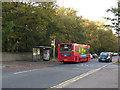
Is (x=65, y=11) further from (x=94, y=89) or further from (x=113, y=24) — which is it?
(x=94, y=89)

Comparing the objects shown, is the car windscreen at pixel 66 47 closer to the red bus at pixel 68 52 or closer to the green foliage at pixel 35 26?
the red bus at pixel 68 52

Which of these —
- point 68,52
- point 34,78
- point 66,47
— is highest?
point 66,47

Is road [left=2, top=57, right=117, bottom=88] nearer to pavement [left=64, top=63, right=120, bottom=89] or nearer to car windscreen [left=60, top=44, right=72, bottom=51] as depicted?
pavement [left=64, top=63, right=120, bottom=89]

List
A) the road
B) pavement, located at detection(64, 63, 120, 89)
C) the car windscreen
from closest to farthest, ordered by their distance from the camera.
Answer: pavement, located at detection(64, 63, 120, 89) < the road < the car windscreen

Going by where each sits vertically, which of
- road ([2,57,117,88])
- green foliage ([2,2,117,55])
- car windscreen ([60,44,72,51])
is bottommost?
road ([2,57,117,88])

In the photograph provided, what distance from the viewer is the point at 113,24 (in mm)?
27062

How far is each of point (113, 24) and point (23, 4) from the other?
1151 cm

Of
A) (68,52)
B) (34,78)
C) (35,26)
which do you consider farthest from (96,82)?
(35,26)

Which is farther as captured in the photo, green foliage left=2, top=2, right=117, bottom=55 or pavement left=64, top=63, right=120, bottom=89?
green foliage left=2, top=2, right=117, bottom=55

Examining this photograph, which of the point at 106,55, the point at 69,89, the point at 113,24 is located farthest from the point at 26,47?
the point at 69,89

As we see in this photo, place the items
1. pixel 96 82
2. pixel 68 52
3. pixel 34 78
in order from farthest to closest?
1. pixel 68 52
2. pixel 34 78
3. pixel 96 82

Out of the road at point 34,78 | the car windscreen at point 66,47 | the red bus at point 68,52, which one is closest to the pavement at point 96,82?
the road at point 34,78

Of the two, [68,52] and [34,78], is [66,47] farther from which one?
[34,78]

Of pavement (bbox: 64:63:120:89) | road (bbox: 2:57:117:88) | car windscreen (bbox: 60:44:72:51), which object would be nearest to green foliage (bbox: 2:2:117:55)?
car windscreen (bbox: 60:44:72:51)
